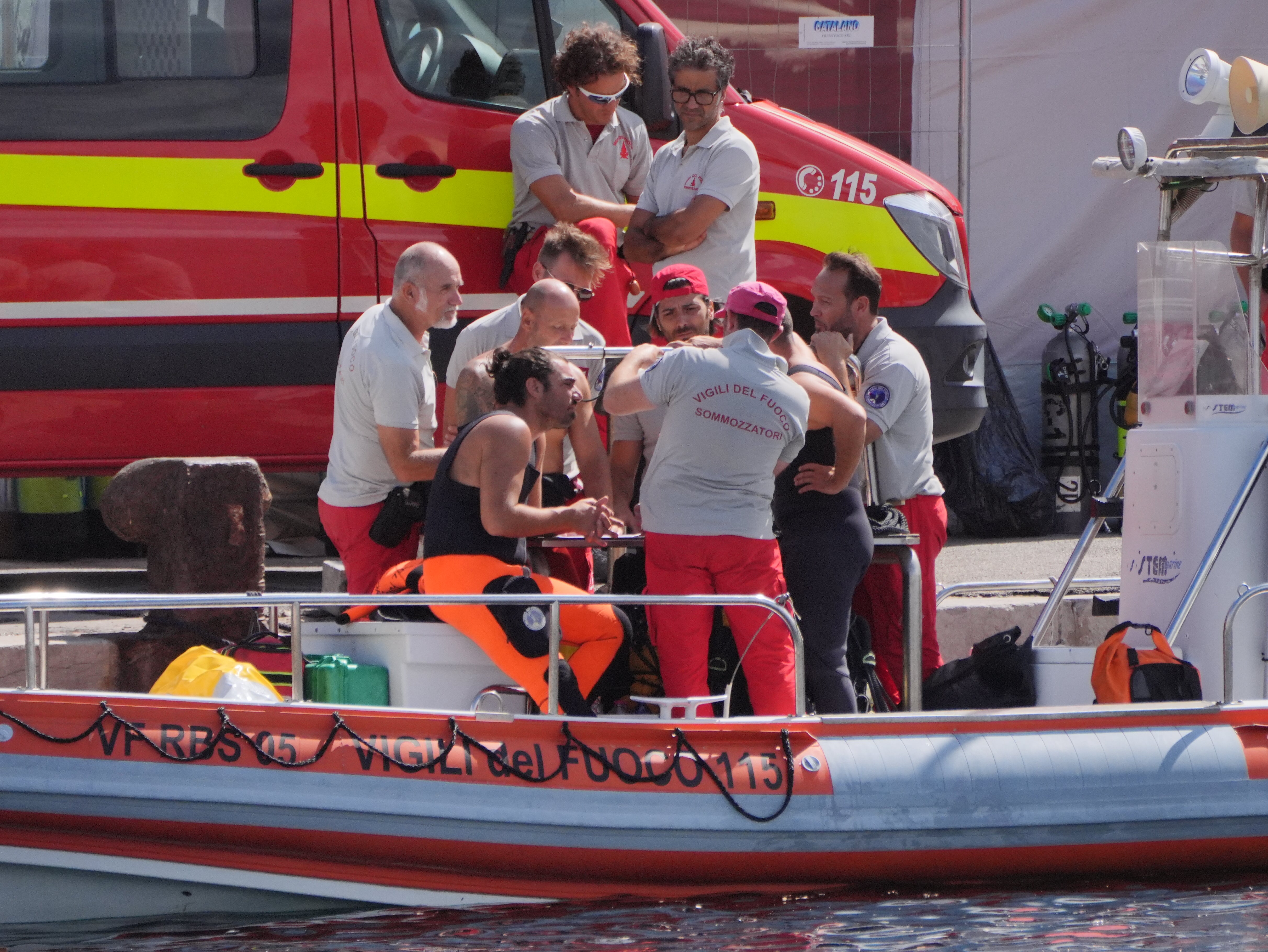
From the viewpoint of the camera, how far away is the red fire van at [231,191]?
6.19m

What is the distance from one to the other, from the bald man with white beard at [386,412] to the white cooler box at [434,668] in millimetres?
610

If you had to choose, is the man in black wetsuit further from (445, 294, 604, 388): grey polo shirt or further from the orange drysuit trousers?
(445, 294, 604, 388): grey polo shirt

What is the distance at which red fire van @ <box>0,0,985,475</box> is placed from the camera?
6191 mm

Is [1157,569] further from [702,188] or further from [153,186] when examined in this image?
[153,186]

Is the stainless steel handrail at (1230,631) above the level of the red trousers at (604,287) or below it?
below

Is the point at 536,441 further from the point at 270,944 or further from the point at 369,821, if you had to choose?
the point at 270,944

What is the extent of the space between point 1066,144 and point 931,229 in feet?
9.52

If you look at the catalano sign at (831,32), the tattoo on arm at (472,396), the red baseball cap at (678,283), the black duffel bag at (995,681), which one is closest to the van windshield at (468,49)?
the red baseball cap at (678,283)

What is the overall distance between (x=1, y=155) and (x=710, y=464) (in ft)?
9.82

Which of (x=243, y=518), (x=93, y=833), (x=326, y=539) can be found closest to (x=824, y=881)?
(x=93, y=833)

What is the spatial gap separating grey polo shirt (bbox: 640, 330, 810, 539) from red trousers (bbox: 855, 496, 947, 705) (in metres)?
0.93

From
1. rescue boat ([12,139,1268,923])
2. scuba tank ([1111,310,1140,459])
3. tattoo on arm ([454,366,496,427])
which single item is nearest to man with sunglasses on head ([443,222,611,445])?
tattoo on arm ([454,366,496,427])

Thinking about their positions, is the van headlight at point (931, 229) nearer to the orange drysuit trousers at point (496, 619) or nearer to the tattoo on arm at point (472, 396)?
the tattoo on arm at point (472, 396)

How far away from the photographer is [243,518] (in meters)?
5.91
